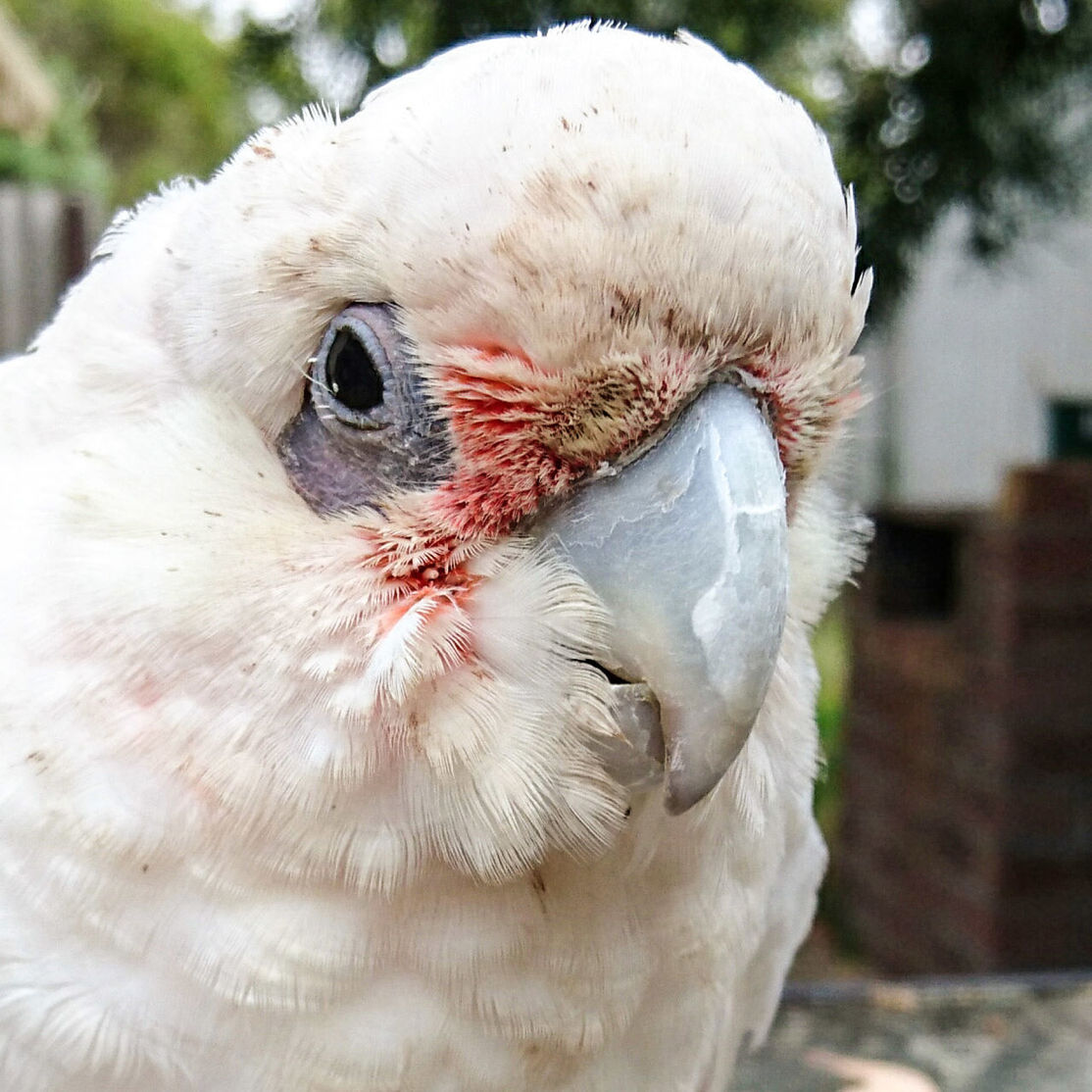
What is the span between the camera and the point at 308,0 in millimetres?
2182

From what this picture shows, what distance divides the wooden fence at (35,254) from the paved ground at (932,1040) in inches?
89.8

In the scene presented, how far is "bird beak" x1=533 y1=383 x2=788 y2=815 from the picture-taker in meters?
0.74

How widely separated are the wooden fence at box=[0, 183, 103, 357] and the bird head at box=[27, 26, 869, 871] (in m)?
2.14

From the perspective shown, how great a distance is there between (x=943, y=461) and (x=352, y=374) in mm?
3743

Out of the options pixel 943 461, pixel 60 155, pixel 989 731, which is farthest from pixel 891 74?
pixel 60 155

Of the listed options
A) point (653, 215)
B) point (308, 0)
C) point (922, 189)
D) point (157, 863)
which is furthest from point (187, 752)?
point (922, 189)

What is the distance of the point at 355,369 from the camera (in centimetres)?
81

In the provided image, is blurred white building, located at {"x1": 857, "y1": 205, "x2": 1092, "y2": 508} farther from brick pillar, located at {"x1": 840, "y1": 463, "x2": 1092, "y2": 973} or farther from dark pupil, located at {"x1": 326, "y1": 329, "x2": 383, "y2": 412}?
dark pupil, located at {"x1": 326, "y1": 329, "x2": 383, "y2": 412}

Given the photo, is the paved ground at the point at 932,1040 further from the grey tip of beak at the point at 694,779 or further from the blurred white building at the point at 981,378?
the blurred white building at the point at 981,378

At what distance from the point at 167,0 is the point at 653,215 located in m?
16.6

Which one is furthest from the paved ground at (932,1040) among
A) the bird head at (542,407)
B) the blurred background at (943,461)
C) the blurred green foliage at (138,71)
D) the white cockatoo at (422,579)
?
the blurred green foliage at (138,71)

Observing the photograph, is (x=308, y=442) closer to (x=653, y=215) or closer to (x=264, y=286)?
(x=264, y=286)

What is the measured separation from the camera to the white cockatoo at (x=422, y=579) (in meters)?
0.74

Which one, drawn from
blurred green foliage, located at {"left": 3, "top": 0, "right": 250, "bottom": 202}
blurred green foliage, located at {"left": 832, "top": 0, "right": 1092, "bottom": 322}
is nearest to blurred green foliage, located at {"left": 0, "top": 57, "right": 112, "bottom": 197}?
blurred green foliage, located at {"left": 3, "top": 0, "right": 250, "bottom": 202}
